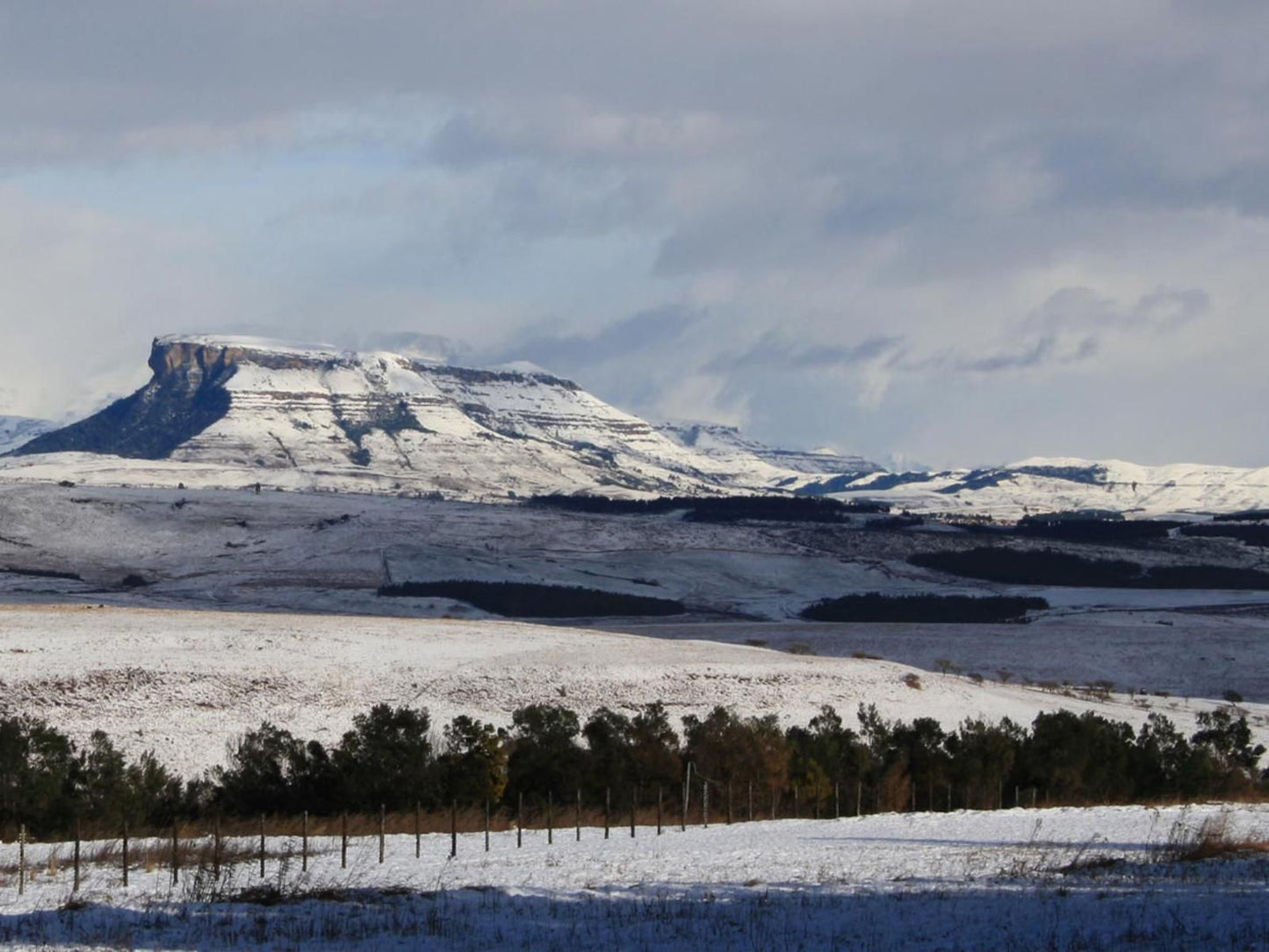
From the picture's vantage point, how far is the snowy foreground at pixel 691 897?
23.7 m

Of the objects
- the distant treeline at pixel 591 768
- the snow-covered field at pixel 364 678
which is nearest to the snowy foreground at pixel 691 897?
the distant treeline at pixel 591 768

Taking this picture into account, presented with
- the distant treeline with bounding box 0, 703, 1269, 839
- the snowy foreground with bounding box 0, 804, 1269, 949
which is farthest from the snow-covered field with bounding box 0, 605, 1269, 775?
the snowy foreground with bounding box 0, 804, 1269, 949

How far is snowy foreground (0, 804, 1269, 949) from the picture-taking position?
2370 centimetres

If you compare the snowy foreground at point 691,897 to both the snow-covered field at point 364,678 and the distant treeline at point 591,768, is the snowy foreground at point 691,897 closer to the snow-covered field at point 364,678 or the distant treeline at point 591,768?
the distant treeline at point 591,768

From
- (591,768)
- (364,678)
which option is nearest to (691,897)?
(591,768)

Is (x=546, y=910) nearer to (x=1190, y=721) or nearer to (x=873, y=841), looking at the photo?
(x=873, y=841)

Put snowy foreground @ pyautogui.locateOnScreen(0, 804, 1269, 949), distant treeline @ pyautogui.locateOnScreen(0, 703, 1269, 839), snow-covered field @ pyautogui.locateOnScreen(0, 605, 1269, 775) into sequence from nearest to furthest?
snowy foreground @ pyautogui.locateOnScreen(0, 804, 1269, 949), distant treeline @ pyautogui.locateOnScreen(0, 703, 1269, 839), snow-covered field @ pyautogui.locateOnScreen(0, 605, 1269, 775)

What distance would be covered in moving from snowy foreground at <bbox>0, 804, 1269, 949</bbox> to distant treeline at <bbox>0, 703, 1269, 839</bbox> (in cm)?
972

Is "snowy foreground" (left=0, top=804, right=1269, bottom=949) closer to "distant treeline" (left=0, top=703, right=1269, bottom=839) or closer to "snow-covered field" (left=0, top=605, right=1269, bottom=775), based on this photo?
"distant treeline" (left=0, top=703, right=1269, bottom=839)

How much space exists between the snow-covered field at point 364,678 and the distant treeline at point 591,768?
4.78m

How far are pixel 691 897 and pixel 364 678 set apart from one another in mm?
52093

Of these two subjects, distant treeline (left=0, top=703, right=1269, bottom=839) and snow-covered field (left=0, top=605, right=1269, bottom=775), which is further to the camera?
snow-covered field (left=0, top=605, right=1269, bottom=775)

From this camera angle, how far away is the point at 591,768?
191 ft

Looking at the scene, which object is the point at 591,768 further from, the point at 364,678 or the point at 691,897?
the point at 691,897
